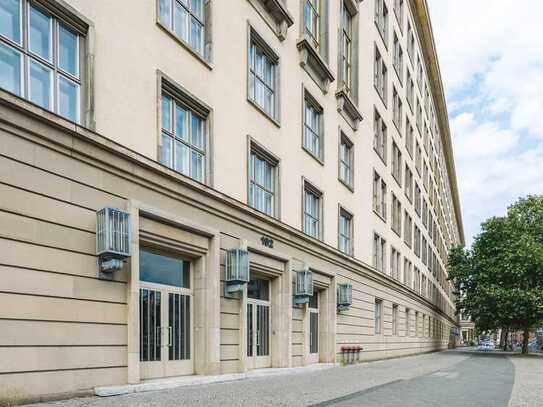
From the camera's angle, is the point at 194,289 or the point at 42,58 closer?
the point at 42,58

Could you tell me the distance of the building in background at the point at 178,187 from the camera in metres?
8.60

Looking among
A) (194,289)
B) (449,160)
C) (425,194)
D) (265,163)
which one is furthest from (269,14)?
(449,160)

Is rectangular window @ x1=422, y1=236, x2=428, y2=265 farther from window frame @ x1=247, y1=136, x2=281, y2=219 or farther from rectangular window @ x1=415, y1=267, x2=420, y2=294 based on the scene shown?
window frame @ x1=247, y1=136, x2=281, y2=219

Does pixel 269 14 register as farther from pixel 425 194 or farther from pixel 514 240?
pixel 425 194

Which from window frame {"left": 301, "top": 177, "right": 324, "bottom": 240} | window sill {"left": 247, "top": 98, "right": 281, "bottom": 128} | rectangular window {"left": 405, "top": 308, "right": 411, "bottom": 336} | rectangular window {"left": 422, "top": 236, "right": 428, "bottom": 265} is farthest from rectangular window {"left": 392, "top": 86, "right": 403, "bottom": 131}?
window sill {"left": 247, "top": 98, "right": 281, "bottom": 128}

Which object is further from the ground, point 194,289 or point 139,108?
point 139,108

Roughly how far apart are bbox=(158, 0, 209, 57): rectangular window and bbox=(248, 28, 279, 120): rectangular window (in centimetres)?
243

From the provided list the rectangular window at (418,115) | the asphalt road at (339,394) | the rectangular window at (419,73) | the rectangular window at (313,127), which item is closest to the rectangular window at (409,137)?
the rectangular window at (418,115)

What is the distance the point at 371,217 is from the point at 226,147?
14.9 meters

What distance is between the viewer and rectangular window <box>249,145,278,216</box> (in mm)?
16109

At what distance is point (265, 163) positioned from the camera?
17188mm

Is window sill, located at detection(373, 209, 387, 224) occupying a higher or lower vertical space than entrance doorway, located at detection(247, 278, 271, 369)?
higher

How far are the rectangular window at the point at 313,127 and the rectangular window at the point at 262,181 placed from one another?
2.80m

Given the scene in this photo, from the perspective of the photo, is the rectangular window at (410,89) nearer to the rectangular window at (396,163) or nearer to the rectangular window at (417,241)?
the rectangular window at (396,163)
